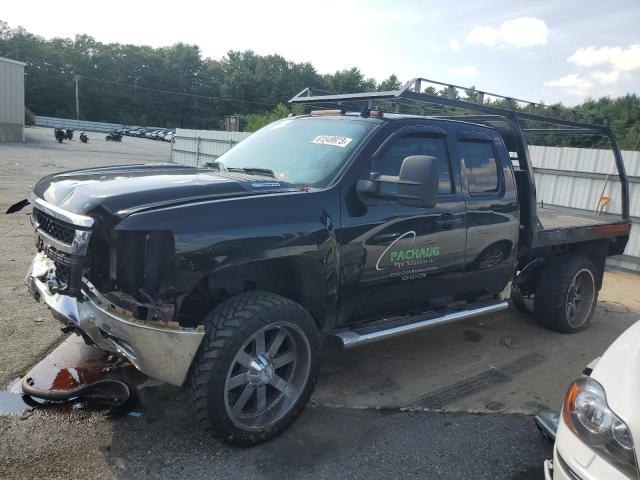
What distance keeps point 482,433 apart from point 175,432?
78.6 inches

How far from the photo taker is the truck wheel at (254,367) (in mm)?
2807

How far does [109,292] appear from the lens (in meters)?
2.79

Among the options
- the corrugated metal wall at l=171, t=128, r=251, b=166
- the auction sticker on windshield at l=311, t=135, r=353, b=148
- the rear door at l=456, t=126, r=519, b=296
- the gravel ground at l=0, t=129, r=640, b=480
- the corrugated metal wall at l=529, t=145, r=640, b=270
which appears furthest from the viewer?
the corrugated metal wall at l=171, t=128, r=251, b=166

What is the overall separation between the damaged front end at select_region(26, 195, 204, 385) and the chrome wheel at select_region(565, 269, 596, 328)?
4.50 m

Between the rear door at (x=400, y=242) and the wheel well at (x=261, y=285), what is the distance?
233 millimetres

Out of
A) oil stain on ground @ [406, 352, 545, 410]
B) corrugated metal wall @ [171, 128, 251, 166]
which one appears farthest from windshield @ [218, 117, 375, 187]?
corrugated metal wall @ [171, 128, 251, 166]

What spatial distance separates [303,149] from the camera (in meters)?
3.88

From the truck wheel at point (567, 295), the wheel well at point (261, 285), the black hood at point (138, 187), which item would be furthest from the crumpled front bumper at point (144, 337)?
the truck wheel at point (567, 295)

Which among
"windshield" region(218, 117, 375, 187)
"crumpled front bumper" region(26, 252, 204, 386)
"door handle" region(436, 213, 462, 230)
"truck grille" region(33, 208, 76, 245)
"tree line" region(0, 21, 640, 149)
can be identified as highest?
"tree line" region(0, 21, 640, 149)

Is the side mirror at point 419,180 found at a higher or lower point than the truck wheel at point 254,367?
higher

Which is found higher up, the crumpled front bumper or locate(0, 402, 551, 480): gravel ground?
the crumpled front bumper

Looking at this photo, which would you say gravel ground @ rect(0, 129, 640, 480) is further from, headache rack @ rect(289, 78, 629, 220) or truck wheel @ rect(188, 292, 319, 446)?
headache rack @ rect(289, 78, 629, 220)

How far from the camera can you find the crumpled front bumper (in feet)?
8.67

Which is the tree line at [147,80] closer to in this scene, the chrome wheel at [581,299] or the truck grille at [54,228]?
the chrome wheel at [581,299]
